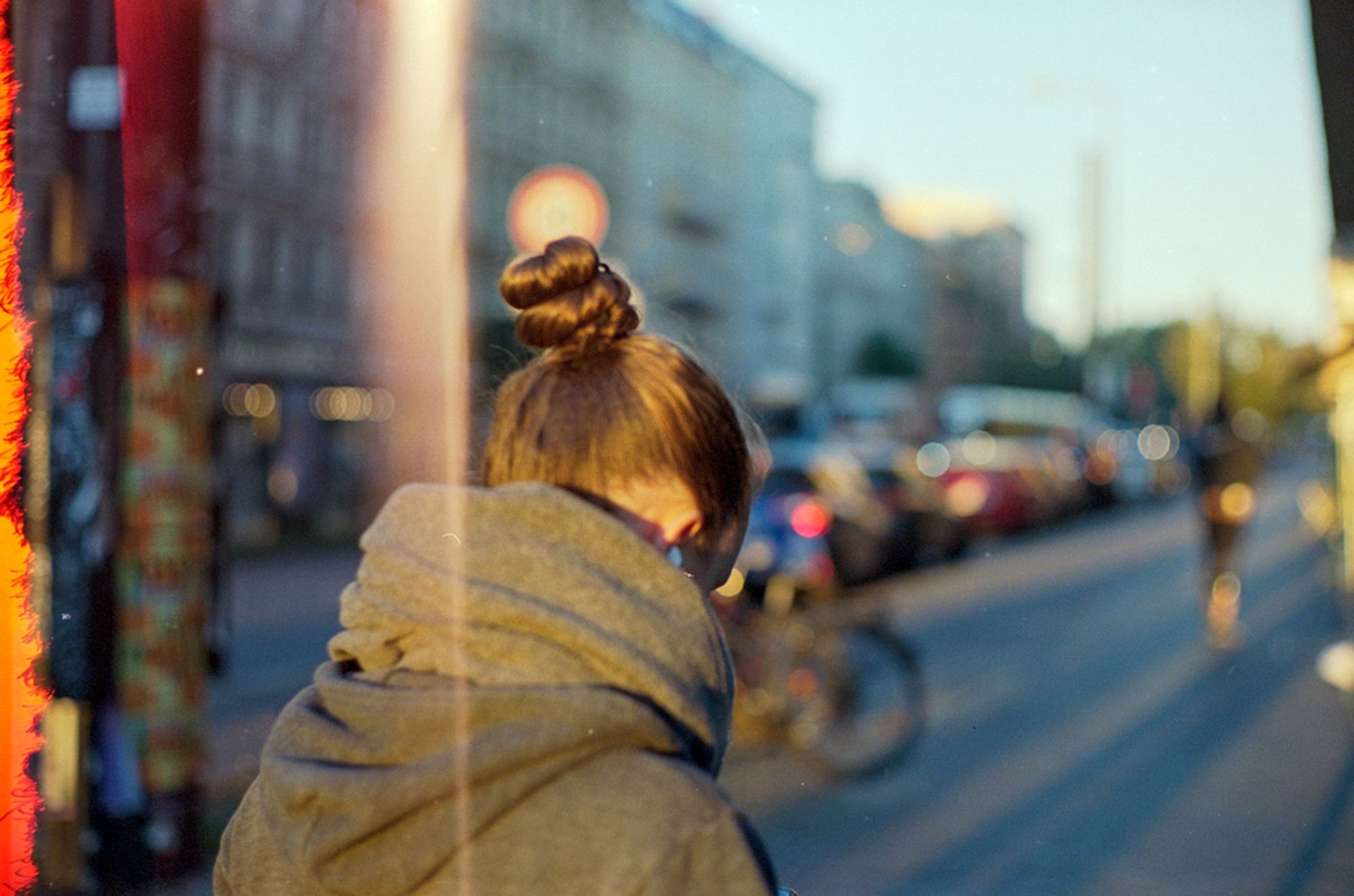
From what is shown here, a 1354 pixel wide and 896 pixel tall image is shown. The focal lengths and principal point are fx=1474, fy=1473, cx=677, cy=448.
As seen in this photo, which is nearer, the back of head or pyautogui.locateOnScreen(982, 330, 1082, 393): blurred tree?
the back of head

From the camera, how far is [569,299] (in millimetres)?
1283

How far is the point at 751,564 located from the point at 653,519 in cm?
957

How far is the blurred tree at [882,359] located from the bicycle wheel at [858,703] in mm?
27876

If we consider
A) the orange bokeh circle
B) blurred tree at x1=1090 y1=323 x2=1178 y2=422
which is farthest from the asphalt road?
blurred tree at x1=1090 y1=323 x2=1178 y2=422

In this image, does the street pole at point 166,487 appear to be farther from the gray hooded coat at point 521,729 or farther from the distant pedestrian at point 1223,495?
the distant pedestrian at point 1223,495

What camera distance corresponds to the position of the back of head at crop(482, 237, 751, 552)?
1205mm

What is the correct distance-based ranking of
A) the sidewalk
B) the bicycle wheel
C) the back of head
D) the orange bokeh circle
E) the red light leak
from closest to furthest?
the back of head, the red light leak, the sidewalk, the bicycle wheel, the orange bokeh circle

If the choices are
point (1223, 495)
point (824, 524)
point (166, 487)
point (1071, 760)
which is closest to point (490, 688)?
point (166, 487)

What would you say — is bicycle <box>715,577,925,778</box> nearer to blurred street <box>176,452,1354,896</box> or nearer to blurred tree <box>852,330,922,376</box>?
blurred street <box>176,452,1354,896</box>

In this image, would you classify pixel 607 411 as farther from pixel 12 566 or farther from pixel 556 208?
pixel 556 208

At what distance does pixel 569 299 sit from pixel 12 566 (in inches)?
64.9

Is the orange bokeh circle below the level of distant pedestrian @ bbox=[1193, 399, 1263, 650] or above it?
above

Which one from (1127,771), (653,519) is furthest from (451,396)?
(1127,771)

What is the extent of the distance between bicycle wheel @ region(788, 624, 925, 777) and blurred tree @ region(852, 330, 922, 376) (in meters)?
27.9
